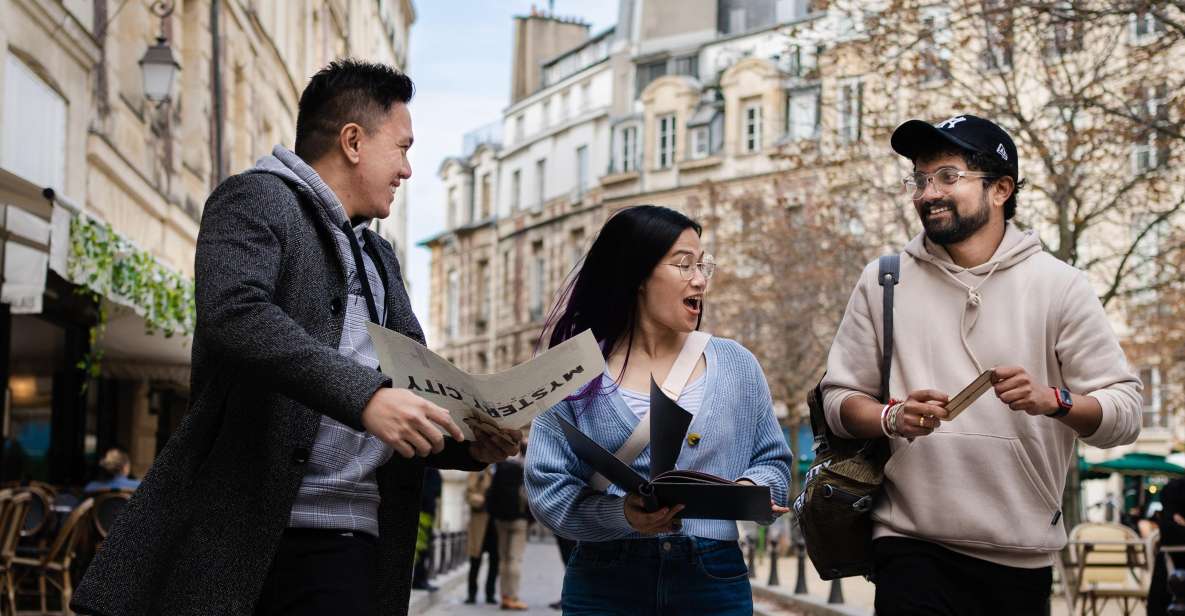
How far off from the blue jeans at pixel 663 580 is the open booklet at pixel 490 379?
1017 mm

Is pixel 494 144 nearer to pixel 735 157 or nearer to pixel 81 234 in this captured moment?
pixel 735 157

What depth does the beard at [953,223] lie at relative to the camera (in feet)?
14.2

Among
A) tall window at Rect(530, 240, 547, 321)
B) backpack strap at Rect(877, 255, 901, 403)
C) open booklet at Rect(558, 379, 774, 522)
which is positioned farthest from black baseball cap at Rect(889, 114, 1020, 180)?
tall window at Rect(530, 240, 547, 321)

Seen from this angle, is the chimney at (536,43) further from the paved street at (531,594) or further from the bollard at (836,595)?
the bollard at (836,595)

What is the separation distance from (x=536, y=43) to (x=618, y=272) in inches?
2655

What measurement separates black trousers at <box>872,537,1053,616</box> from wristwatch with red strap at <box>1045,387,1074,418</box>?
44 centimetres

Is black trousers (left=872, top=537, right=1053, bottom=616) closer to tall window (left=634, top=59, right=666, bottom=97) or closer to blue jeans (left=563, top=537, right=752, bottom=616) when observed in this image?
blue jeans (left=563, top=537, right=752, bottom=616)

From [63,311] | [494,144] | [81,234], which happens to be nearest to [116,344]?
[63,311]

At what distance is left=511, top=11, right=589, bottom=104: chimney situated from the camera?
233 feet

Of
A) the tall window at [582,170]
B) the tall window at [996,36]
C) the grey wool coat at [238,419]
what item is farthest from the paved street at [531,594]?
the tall window at [582,170]

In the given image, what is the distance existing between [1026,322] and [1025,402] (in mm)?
457

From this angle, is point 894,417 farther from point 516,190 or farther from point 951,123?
point 516,190

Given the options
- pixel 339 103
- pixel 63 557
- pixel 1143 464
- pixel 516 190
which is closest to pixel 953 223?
pixel 339 103

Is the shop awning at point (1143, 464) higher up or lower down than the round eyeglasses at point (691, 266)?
lower down
